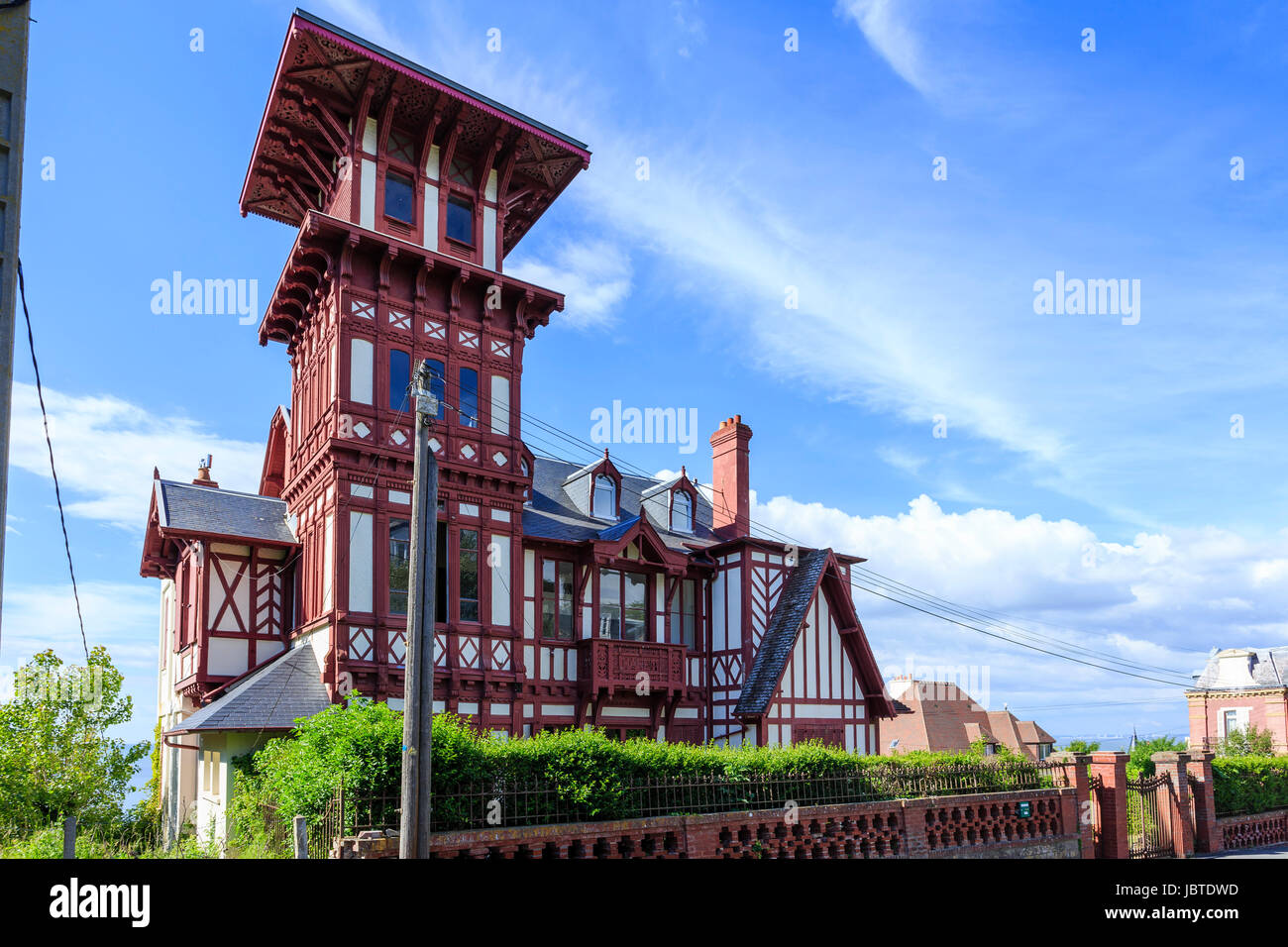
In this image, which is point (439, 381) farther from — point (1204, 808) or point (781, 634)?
point (1204, 808)

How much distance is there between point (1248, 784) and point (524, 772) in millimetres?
22852

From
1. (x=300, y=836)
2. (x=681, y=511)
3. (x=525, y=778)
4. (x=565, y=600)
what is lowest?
(x=300, y=836)

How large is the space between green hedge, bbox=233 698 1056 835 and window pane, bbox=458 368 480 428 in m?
8.21

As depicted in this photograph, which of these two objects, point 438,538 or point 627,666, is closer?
point 438,538

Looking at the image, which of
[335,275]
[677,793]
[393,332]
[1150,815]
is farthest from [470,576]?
[1150,815]

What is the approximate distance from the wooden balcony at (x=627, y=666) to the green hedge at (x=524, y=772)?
20.1 feet

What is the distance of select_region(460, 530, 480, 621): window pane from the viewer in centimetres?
2195

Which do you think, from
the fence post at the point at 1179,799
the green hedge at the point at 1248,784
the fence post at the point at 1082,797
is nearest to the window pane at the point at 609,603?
the fence post at the point at 1082,797

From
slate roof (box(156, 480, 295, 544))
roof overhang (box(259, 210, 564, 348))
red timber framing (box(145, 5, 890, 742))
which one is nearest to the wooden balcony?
red timber framing (box(145, 5, 890, 742))

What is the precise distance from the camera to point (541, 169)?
25094 millimetres

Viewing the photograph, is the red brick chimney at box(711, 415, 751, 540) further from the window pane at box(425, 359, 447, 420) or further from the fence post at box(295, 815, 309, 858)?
the fence post at box(295, 815, 309, 858)

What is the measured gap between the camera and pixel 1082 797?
22.2 meters

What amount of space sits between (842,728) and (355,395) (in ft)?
51.7

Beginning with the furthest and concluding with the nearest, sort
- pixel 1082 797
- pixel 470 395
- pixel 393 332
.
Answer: pixel 470 395 < pixel 1082 797 < pixel 393 332
